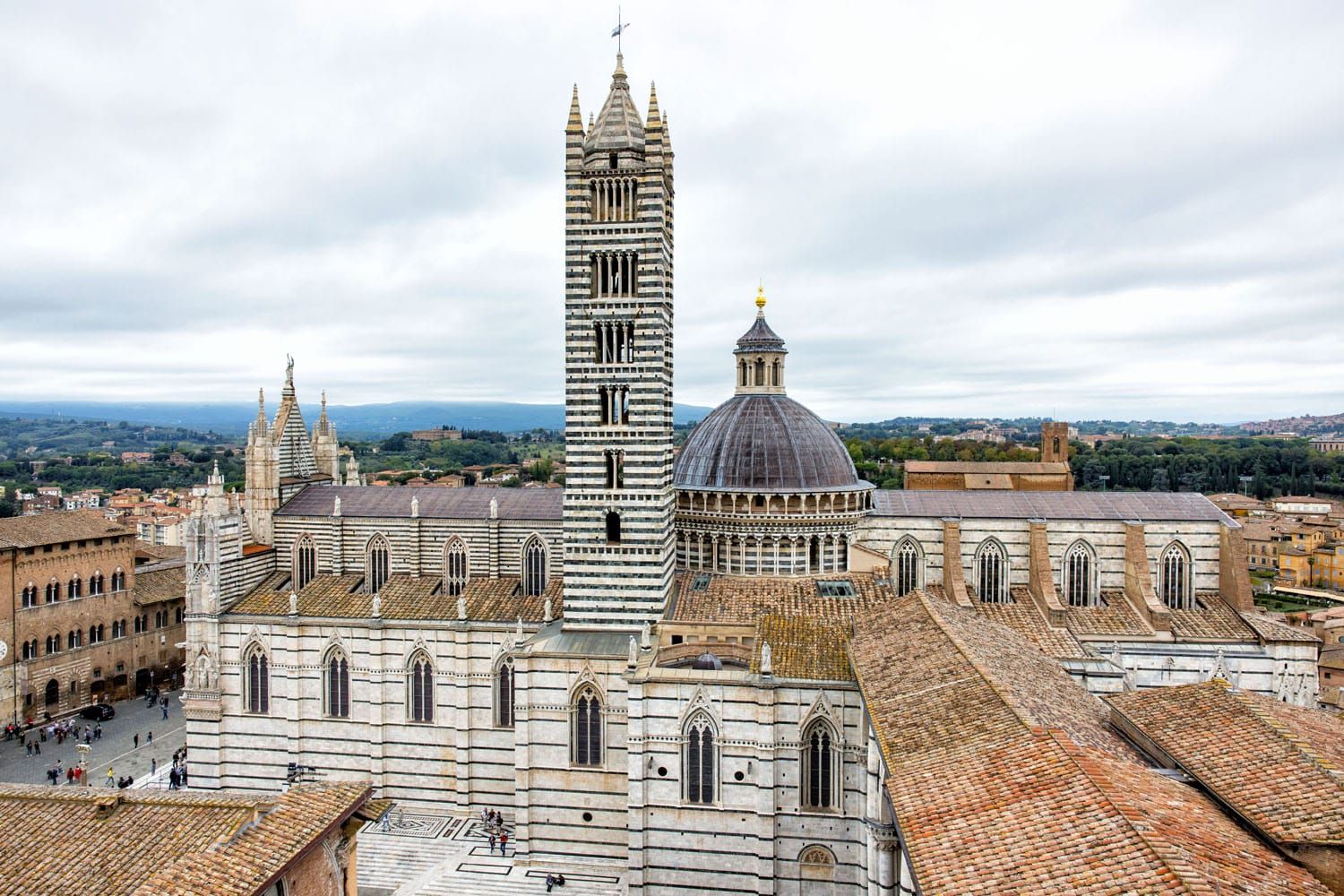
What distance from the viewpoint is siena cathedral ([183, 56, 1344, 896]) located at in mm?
24547

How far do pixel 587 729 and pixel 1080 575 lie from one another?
63.3 ft

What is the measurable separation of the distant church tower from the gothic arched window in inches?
610

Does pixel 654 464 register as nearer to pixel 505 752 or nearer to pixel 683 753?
pixel 683 753

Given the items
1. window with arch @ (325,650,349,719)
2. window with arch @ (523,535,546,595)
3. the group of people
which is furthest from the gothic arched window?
window with arch @ (325,650,349,719)

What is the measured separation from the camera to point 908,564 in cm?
3419

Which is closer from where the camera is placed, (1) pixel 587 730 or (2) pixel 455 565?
(1) pixel 587 730

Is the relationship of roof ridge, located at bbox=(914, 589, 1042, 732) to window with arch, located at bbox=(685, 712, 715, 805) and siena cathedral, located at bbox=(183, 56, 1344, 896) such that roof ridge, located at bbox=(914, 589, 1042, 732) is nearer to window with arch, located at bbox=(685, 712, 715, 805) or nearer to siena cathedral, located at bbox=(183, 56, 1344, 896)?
siena cathedral, located at bbox=(183, 56, 1344, 896)

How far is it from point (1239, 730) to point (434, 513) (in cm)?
2819

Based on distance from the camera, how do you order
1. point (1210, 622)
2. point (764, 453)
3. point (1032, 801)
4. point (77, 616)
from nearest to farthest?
point (1032, 801) < point (1210, 622) < point (764, 453) < point (77, 616)

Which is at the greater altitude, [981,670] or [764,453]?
[764,453]

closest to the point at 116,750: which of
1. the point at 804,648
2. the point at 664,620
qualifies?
the point at 664,620

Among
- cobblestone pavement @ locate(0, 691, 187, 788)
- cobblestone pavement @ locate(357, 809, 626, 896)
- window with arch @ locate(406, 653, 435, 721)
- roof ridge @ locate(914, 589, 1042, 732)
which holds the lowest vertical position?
cobblestone pavement @ locate(357, 809, 626, 896)

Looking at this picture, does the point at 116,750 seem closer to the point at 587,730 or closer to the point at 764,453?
the point at 587,730

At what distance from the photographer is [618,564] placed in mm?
29844
